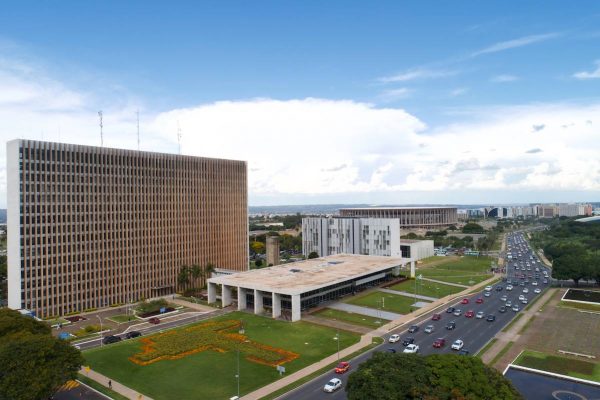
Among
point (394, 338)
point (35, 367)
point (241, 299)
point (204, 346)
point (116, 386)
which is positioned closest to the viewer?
point (35, 367)

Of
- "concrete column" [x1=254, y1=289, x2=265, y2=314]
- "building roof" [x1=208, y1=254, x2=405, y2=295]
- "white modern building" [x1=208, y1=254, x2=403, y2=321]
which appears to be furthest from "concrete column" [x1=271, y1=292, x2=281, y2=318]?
"concrete column" [x1=254, y1=289, x2=265, y2=314]

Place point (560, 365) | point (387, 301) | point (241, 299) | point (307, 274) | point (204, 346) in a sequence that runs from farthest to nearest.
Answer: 1. point (307, 274)
2. point (387, 301)
3. point (241, 299)
4. point (204, 346)
5. point (560, 365)

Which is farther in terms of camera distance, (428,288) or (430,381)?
(428,288)

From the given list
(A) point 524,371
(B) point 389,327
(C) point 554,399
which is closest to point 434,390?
(C) point 554,399

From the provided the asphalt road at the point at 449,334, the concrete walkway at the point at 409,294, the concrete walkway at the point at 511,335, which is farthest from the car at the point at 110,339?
the concrete walkway at the point at 409,294

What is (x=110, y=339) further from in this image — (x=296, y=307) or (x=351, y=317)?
(x=351, y=317)

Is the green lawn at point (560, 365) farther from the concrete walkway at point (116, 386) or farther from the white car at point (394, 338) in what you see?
the concrete walkway at point (116, 386)

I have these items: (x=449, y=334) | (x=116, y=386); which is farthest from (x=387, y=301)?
(x=116, y=386)
